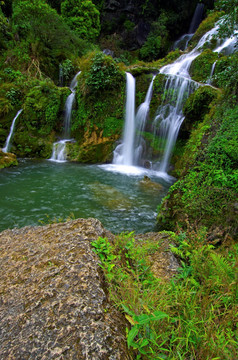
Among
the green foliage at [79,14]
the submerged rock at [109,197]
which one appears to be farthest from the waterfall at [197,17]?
the submerged rock at [109,197]

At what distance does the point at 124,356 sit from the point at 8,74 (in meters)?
15.9

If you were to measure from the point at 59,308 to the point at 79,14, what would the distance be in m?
23.7

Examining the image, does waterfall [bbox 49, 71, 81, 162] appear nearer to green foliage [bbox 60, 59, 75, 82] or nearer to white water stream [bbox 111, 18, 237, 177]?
white water stream [bbox 111, 18, 237, 177]

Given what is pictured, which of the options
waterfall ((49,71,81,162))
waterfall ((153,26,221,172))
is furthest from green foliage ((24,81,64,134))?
waterfall ((153,26,221,172))

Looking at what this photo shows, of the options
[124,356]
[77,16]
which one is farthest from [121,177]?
[77,16]

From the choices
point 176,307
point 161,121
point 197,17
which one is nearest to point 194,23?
point 197,17

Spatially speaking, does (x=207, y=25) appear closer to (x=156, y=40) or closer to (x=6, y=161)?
(x=156, y=40)

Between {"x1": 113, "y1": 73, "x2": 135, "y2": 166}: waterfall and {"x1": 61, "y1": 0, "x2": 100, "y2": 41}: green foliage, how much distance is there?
11.4m

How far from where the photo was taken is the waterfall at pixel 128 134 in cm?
1093

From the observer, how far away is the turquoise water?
5105 millimetres

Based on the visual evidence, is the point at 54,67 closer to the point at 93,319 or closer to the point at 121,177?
the point at 121,177

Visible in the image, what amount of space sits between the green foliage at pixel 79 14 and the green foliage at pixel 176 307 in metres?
21.8

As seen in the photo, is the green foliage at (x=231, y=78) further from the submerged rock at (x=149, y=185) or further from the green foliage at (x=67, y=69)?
the green foliage at (x=67, y=69)

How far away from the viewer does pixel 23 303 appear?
4.67 ft
